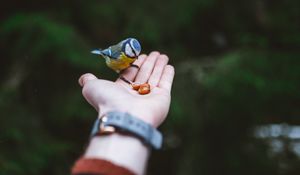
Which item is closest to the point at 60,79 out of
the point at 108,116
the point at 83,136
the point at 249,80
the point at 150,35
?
the point at 83,136

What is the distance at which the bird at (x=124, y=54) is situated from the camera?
5.75ft

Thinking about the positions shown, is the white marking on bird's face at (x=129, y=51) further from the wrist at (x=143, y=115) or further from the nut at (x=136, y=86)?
the wrist at (x=143, y=115)

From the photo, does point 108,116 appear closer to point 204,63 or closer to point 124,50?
point 124,50

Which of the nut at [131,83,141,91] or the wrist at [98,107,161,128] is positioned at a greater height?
the nut at [131,83,141,91]

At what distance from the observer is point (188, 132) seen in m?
3.31

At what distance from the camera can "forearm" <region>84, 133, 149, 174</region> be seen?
1.06 metres

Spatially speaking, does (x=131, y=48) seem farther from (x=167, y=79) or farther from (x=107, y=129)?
(x=107, y=129)

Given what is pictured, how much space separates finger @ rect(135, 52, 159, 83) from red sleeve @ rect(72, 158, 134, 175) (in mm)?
728

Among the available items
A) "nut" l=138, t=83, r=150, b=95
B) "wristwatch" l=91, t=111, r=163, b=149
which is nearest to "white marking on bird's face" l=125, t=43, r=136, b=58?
"nut" l=138, t=83, r=150, b=95

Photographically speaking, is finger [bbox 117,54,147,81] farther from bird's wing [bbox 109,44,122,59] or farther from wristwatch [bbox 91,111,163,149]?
wristwatch [bbox 91,111,163,149]

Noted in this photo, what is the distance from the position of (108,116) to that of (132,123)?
0.23 feet

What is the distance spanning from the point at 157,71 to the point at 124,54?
15 centimetres

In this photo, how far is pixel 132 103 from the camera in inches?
51.2

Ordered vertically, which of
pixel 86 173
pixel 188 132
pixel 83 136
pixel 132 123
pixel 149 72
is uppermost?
pixel 188 132
